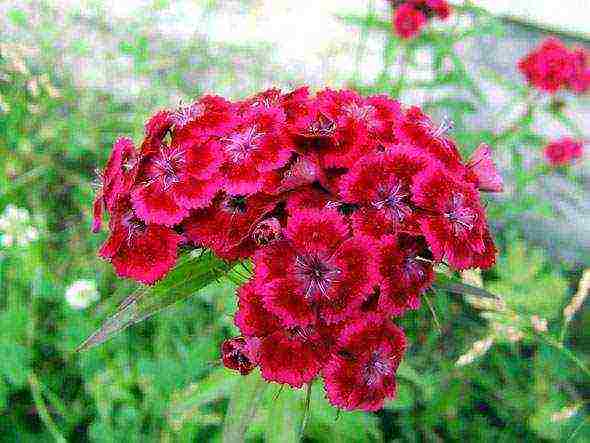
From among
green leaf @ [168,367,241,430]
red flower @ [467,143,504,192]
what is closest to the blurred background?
green leaf @ [168,367,241,430]

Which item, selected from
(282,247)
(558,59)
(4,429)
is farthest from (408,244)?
(4,429)

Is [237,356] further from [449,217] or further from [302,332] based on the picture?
[449,217]

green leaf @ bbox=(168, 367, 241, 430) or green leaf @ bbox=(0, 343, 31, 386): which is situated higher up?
green leaf @ bbox=(168, 367, 241, 430)

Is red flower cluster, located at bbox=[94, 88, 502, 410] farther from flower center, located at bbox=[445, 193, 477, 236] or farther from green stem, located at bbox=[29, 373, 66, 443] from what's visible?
green stem, located at bbox=[29, 373, 66, 443]

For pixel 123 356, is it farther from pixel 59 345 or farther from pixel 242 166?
pixel 242 166

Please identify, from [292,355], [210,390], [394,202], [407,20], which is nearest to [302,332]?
[292,355]
